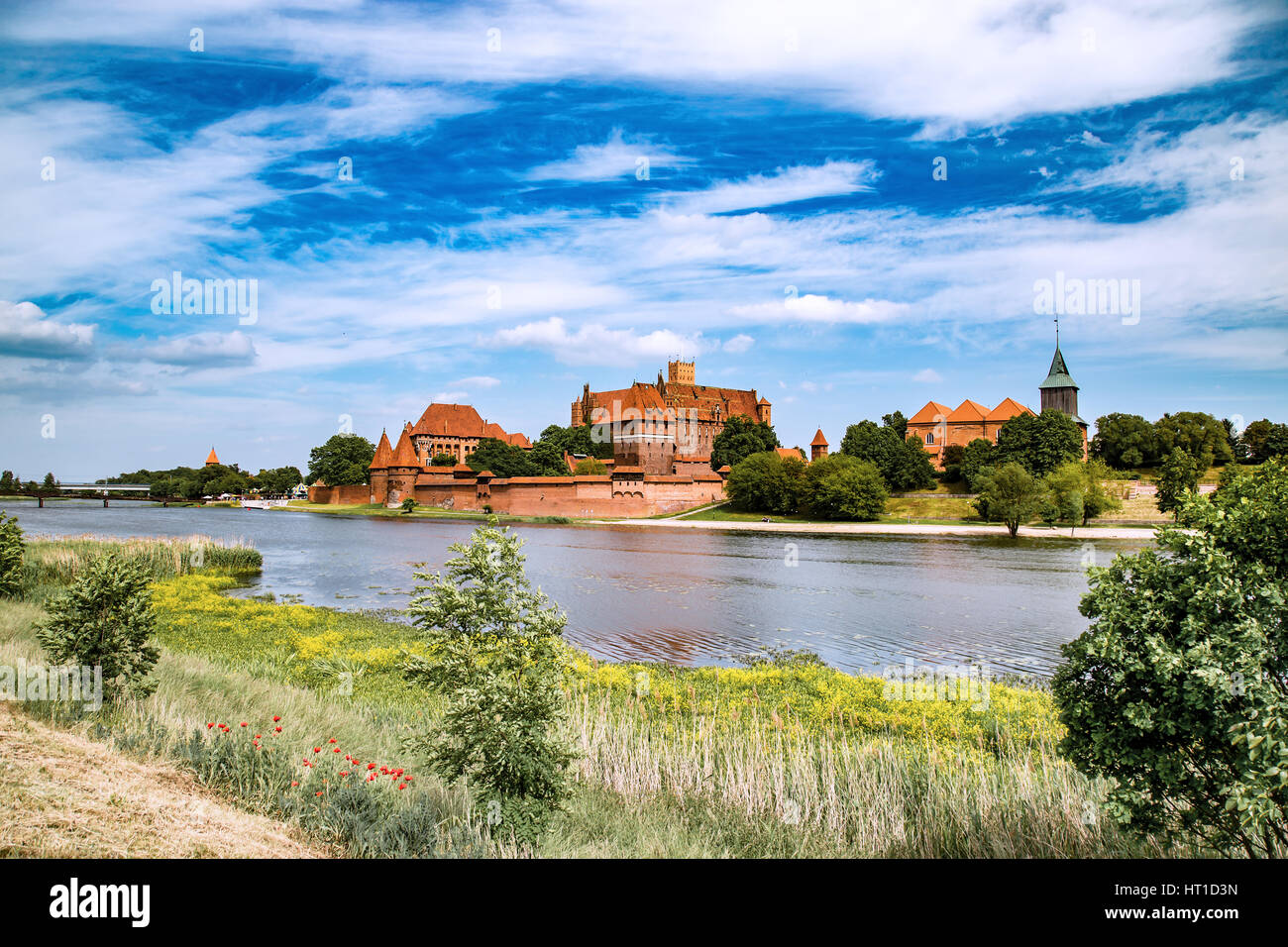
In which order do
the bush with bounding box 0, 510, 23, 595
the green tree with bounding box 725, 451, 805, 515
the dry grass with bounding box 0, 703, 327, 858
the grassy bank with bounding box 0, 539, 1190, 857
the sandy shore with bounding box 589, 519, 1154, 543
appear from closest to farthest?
the dry grass with bounding box 0, 703, 327, 858
the grassy bank with bounding box 0, 539, 1190, 857
the bush with bounding box 0, 510, 23, 595
the sandy shore with bounding box 589, 519, 1154, 543
the green tree with bounding box 725, 451, 805, 515

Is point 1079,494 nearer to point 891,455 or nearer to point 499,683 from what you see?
point 891,455

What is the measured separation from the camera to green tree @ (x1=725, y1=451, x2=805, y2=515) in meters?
56.3

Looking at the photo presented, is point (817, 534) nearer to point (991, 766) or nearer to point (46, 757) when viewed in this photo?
point (991, 766)

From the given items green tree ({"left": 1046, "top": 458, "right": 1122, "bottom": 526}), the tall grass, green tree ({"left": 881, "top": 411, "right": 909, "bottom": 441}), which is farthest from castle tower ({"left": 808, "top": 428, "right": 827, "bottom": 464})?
the tall grass

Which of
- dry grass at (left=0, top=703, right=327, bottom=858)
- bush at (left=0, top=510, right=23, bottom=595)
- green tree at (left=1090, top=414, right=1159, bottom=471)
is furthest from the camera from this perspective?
green tree at (left=1090, top=414, right=1159, bottom=471)

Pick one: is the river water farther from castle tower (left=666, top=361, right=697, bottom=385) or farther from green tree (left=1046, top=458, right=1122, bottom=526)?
castle tower (left=666, top=361, right=697, bottom=385)

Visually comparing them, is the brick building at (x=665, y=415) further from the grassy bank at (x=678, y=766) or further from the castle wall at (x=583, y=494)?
the grassy bank at (x=678, y=766)

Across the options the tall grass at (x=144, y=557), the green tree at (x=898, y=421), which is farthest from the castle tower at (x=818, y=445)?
the tall grass at (x=144, y=557)

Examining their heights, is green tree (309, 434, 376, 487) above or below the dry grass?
above

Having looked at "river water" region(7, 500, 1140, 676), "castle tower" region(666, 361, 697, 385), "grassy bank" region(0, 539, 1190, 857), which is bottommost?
"river water" region(7, 500, 1140, 676)

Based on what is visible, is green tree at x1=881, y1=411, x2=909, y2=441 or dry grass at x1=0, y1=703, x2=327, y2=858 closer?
dry grass at x1=0, y1=703, x2=327, y2=858

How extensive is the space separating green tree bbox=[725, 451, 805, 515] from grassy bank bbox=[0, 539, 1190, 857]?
151 feet
